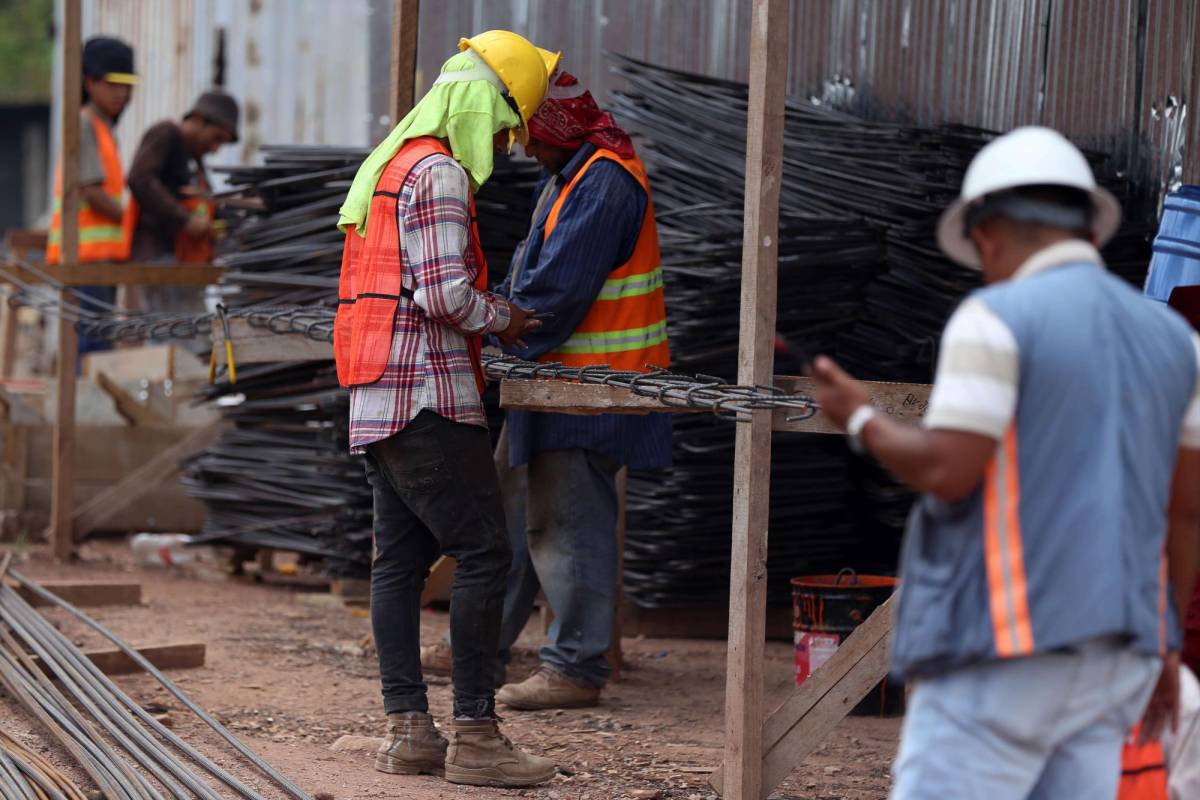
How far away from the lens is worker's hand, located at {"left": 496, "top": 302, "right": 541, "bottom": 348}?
4842 millimetres

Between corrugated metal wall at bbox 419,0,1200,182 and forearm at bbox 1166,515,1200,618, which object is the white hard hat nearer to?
forearm at bbox 1166,515,1200,618

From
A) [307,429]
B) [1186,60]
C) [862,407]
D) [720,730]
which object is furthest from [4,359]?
[862,407]

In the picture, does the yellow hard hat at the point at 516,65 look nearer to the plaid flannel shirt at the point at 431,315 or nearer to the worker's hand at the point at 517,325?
the plaid flannel shirt at the point at 431,315

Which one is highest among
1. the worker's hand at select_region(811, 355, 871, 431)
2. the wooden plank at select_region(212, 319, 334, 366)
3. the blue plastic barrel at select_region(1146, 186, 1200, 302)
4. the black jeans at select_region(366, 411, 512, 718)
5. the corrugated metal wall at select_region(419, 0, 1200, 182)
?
the corrugated metal wall at select_region(419, 0, 1200, 182)

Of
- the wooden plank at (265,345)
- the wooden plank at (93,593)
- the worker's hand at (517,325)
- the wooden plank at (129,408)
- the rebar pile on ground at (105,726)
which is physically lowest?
the wooden plank at (93,593)

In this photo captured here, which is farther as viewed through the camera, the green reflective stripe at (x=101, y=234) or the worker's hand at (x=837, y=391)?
the green reflective stripe at (x=101, y=234)

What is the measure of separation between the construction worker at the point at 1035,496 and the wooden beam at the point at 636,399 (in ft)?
4.67

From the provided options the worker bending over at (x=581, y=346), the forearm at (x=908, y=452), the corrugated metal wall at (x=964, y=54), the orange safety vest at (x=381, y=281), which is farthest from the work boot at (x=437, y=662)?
the forearm at (x=908, y=452)

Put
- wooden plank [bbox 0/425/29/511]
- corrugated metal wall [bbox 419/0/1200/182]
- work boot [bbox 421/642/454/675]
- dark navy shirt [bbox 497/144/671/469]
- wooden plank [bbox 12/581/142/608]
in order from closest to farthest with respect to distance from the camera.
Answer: dark navy shirt [bbox 497/144/671/469] < corrugated metal wall [bbox 419/0/1200/182] < work boot [bbox 421/642/454/675] < wooden plank [bbox 12/581/142/608] < wooden plank [bbox 0/425/29/511]

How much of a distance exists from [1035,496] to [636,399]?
2035mm

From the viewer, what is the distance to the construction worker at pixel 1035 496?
2521mm

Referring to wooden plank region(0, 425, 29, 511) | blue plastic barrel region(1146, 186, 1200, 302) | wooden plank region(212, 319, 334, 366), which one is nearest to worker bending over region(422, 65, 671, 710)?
wooden plank region(212, 319, 334, 366)

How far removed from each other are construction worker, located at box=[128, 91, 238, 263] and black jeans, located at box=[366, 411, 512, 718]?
5714mm

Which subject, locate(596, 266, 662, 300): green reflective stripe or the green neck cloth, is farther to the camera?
locate(596, 266, 662, 300): green reflective stripe
